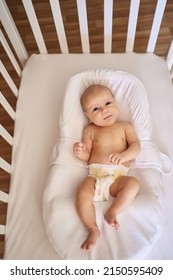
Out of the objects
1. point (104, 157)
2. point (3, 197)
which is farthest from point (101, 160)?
point (3, 197)

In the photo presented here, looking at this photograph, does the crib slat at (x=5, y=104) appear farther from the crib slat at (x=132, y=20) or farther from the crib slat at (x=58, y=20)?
the crib slat at (x=132, y=20)

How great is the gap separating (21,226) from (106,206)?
297 mm

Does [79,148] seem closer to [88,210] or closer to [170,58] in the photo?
[88,210]

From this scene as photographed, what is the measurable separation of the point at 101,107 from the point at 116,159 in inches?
7.8

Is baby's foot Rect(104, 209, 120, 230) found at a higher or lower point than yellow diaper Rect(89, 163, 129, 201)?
lower

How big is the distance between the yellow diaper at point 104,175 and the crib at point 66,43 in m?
0.17

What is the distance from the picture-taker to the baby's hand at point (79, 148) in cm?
100

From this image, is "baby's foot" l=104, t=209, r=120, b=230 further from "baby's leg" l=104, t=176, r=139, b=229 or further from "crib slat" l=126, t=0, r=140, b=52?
"crib slat" l=126, t=0, r=140, b=52

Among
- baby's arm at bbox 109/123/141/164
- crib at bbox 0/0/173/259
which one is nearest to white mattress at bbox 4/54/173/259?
crib at bbox 0/0/173/259

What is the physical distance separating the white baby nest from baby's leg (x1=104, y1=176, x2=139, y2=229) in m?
0.03

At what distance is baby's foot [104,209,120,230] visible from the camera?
0.85m

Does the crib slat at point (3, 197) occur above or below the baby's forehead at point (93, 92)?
below

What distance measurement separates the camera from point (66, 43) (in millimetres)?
1268

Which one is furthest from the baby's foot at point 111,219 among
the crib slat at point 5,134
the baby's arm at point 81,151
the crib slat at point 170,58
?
the crib slat at point 170,58
